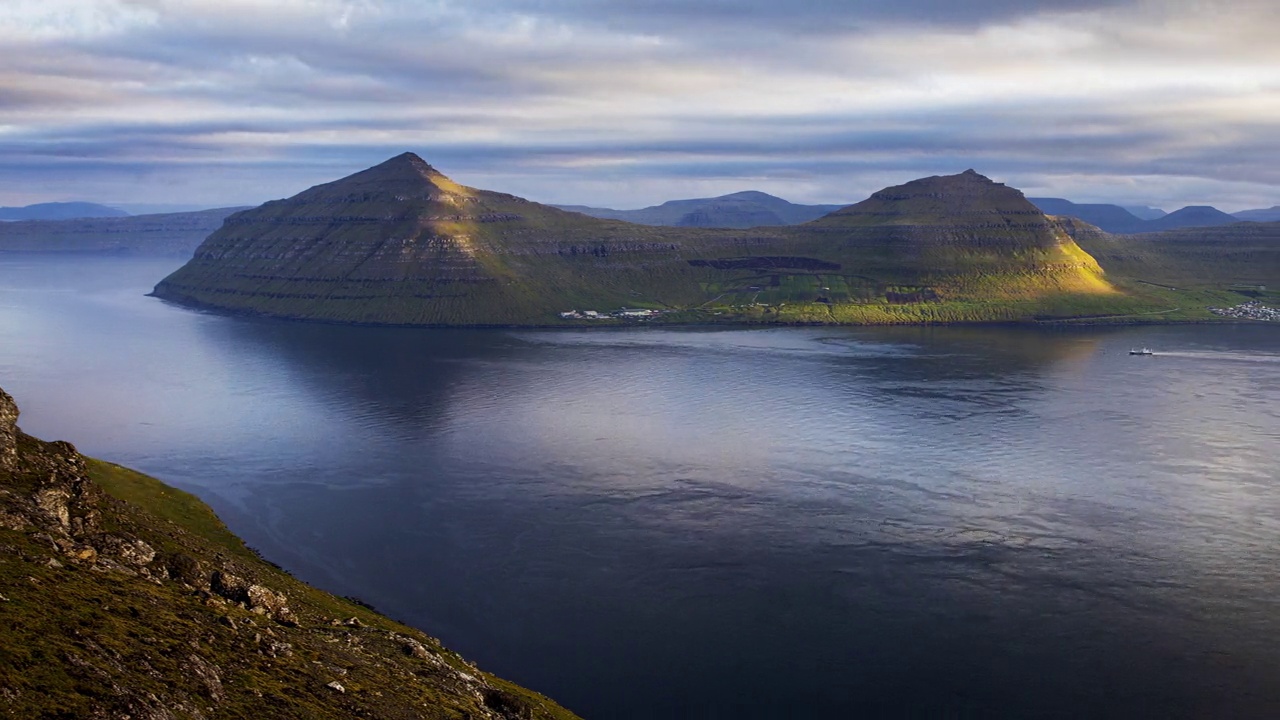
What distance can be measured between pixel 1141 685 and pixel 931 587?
23193mm

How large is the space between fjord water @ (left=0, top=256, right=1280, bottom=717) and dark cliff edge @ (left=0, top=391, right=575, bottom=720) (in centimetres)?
1911

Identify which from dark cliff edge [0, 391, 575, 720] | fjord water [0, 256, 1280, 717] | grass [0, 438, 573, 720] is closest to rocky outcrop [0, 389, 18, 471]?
dark cliff edge [0, 391, 575, 720]

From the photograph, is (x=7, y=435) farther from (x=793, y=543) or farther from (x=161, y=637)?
(x=793, y=543)

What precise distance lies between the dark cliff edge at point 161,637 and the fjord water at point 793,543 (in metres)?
19.1

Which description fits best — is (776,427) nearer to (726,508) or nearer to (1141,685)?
(726,508)

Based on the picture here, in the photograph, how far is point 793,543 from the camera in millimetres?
113875

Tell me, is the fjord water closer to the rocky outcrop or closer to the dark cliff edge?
the dark cliff edge

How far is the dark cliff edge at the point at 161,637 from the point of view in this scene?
43688 millimetres

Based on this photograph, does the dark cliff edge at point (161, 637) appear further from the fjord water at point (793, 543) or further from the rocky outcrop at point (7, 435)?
the fjord water at point (793, 543)

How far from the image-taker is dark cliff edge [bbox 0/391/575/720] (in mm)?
43688

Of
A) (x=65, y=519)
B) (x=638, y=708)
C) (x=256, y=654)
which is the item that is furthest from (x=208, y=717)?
(x=638, y=708)

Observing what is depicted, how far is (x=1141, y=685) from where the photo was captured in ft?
268

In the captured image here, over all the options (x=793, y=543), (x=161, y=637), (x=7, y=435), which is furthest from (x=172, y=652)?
(x=793, y=543)

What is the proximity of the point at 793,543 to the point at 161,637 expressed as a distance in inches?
3067
